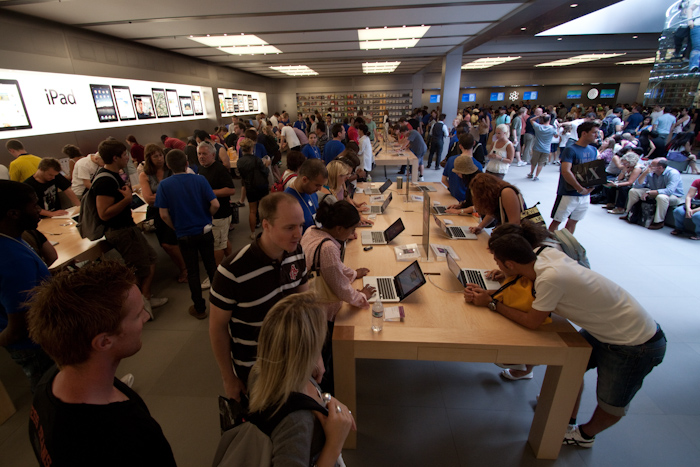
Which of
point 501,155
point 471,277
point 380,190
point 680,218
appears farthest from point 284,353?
point 680,218

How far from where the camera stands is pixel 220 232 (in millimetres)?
3879

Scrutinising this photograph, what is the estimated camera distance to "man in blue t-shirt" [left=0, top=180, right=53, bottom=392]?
161cm

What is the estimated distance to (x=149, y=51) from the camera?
26.4 feet

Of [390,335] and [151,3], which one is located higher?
[151,3]

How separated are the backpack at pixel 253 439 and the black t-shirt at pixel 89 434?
0.19 m

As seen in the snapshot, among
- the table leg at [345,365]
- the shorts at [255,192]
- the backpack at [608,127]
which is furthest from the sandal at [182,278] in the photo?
the backpack at [608,127]

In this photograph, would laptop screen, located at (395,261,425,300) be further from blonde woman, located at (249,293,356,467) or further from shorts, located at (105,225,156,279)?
shorts, located at (105,225,156,279)

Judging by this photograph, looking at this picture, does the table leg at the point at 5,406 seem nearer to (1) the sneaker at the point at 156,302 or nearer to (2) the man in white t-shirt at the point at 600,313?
(1) the sneaker at the point at 156,302

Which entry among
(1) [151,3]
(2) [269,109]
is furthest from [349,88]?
(1) [151,3]

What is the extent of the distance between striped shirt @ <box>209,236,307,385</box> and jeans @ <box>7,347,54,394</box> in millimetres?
1358

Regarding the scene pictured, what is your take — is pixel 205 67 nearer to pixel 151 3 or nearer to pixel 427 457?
pixel 151 3

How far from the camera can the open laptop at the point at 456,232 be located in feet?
10.4

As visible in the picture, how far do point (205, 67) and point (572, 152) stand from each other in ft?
36.9

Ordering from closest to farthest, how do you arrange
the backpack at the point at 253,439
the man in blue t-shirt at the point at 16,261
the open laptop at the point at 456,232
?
the backpack at the point at 253,439 < the man in blue t-shirt at the point at 16,261 < the open laptop at the point at 456,232
